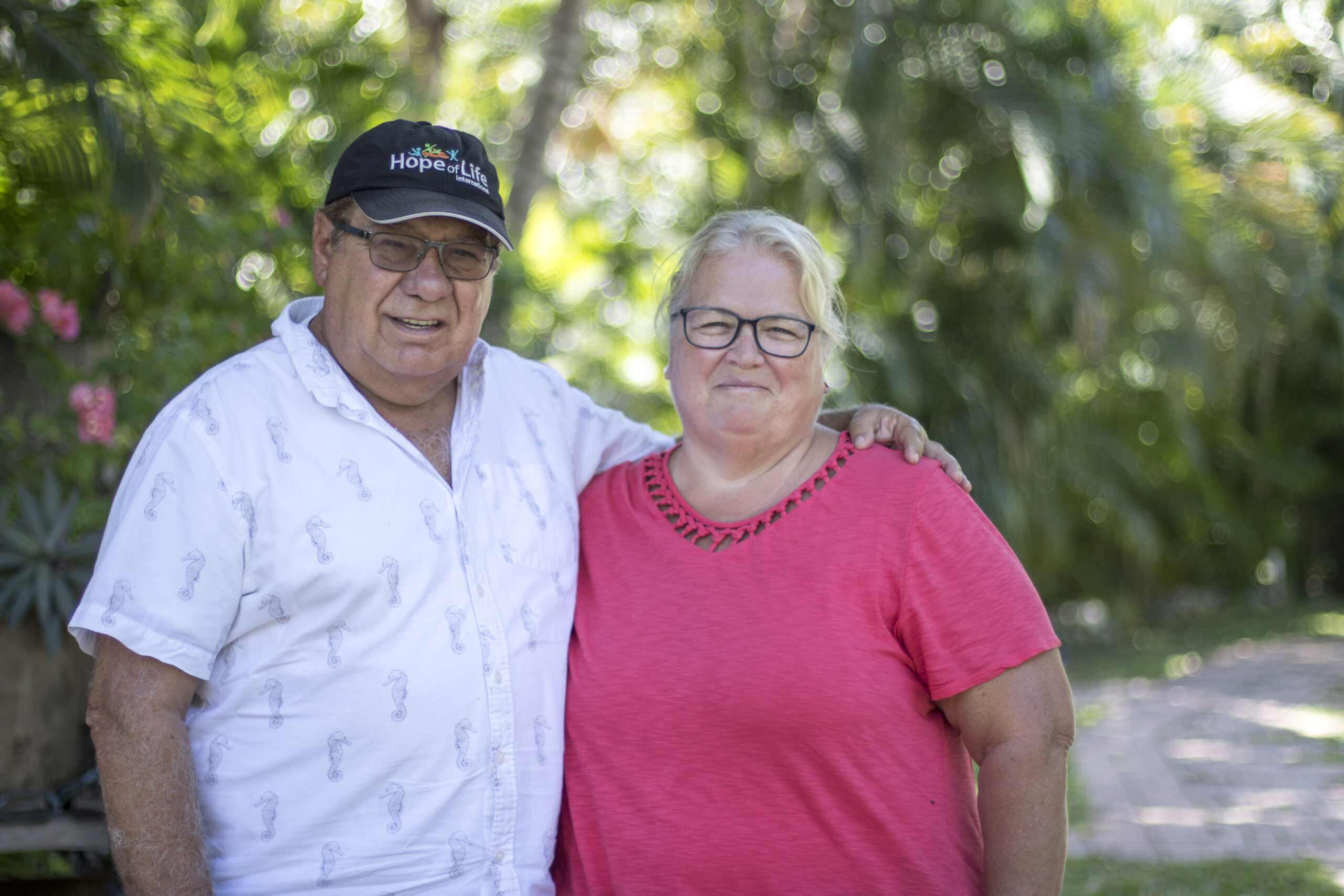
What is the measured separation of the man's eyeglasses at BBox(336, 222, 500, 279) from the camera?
236 centimetres

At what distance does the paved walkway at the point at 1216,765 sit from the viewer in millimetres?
5711

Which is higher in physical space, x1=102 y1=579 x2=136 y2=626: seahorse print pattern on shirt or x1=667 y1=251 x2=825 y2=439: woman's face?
x1=667 y1=251 x2=825 y2=439: woman's face

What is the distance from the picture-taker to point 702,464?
2.62m

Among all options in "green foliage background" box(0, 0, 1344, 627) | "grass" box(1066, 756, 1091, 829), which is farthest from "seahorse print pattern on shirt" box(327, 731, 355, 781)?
"grass" box(1066, 756, 1091, 829)

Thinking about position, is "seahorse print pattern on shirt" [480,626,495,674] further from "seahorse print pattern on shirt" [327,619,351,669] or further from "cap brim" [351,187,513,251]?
"cap brim" [351,187,513,251]

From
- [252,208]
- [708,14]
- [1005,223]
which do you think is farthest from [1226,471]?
[252,208]

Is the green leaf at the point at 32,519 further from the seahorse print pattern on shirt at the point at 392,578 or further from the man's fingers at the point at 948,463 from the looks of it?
the man's fingers at the point at 948,463

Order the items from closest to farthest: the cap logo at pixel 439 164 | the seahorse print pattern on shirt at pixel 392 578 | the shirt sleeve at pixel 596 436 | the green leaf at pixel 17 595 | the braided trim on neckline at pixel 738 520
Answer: the seahorse print pattern on shirt at pixel 392 578
the cap logo at pixel 439 164
the braided trim on neckline at pixel 738 520
the shirt sleeve at pixel 596 436
the green leaf at pixel 17 595

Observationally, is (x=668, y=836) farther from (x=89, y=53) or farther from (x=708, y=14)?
(x=708, y=14)

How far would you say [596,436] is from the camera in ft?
9.68

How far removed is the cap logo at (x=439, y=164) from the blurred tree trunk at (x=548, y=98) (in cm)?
373

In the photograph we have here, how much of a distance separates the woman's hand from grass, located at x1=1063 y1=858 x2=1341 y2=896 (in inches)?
125

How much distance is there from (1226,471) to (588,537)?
52.3 ft

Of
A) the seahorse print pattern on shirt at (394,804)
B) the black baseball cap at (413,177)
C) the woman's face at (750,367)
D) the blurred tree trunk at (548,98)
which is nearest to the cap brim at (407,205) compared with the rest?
the black baseball cap at (413,177)
